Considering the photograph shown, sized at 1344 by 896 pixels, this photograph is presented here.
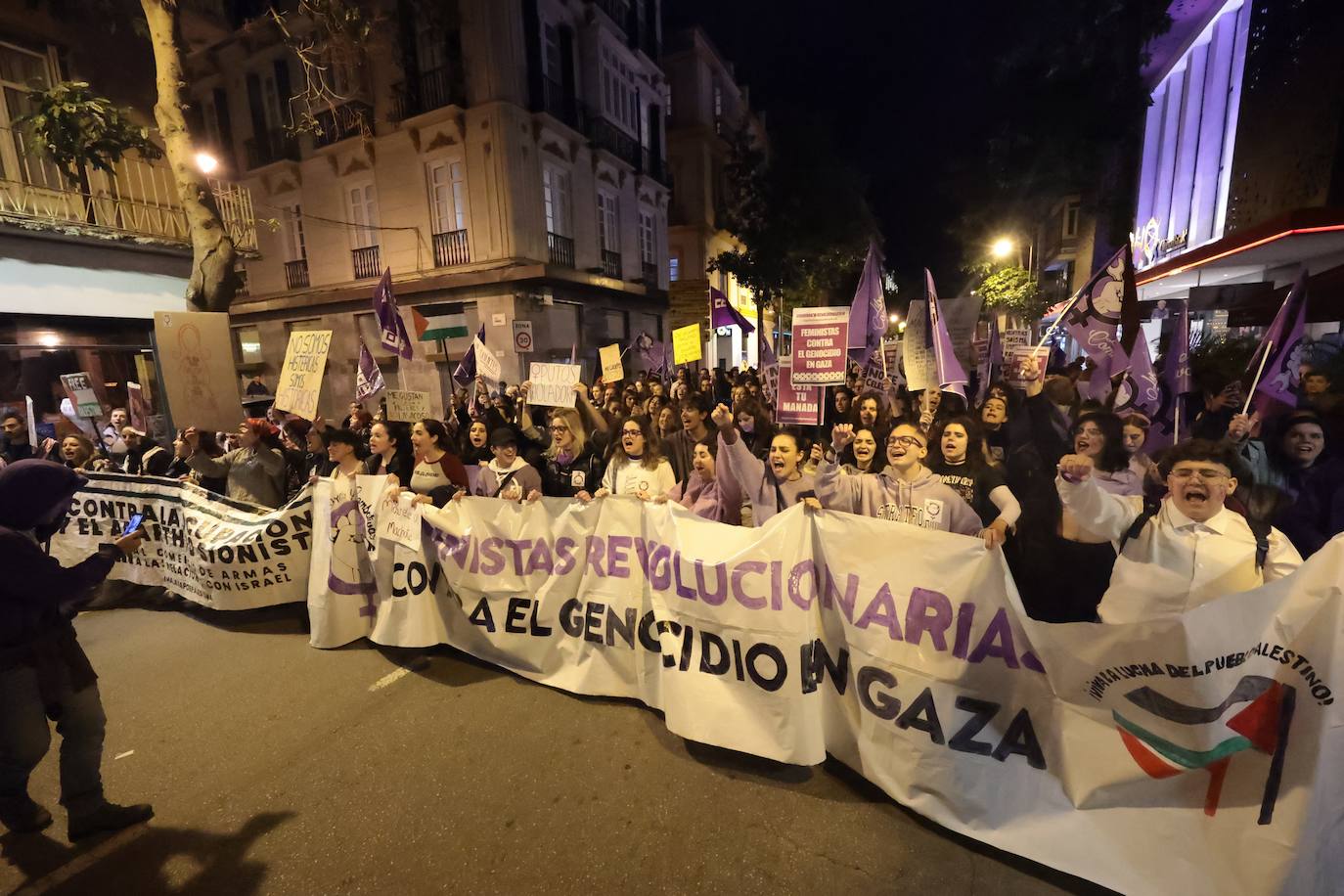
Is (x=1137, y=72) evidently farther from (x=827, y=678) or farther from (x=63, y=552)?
(x=63, y=552)

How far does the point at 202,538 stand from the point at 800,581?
16.0 ft

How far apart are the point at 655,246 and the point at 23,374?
61.3 ft

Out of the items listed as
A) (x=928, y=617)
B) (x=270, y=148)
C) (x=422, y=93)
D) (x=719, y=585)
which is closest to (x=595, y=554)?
(x=719, y=585)

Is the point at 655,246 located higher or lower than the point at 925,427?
higher

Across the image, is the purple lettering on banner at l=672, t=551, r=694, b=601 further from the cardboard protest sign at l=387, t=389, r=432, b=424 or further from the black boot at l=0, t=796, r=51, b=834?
the cardboard protest sign at l=387, t=389, r=432, b=424

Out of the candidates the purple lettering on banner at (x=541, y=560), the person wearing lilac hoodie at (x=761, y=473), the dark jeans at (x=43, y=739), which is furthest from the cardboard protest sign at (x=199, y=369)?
the person wearing lilac hoodie at (x=761, y=473)

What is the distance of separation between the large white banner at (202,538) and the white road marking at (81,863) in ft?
7.12

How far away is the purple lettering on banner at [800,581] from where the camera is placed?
9.89 ft

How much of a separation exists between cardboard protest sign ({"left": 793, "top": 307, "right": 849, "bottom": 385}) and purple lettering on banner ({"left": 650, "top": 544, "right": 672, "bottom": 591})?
5.92 feet

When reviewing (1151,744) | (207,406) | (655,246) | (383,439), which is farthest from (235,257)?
(655,246)

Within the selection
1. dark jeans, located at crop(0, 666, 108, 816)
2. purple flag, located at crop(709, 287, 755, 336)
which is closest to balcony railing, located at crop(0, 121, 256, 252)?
purple flag, located at crop(709, 287, 755, 336)

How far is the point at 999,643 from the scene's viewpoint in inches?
102

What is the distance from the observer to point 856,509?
3.91 m

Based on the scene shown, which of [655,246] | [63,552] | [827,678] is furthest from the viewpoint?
[655,246]
